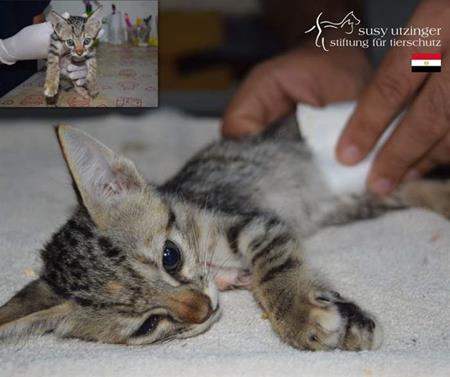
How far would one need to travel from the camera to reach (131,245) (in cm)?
119

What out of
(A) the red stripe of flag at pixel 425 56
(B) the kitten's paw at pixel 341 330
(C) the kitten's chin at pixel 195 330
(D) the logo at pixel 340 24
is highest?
(D) the logo at pixel 340 24

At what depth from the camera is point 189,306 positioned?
114 cm

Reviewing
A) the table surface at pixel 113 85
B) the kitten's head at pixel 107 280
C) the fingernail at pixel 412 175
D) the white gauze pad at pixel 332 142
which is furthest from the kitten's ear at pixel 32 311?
the fingernail at pixel 412 175

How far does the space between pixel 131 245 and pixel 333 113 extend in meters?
0.94

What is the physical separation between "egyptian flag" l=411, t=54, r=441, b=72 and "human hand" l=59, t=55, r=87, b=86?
32.2 inches

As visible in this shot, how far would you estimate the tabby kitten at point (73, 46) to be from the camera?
106cm

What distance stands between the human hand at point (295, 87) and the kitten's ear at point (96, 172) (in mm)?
837

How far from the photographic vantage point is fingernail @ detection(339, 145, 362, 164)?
178cm

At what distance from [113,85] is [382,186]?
97 centimetres

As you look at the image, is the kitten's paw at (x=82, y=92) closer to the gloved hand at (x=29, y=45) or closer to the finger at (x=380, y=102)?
the gloved hand at (x=29, y=45)

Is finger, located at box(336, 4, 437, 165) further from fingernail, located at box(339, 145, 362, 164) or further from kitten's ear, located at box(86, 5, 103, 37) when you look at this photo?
kitten's ear, located at box(86, 5, 103, 37)

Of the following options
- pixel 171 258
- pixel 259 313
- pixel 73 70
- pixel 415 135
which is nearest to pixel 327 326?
pixel 259 313

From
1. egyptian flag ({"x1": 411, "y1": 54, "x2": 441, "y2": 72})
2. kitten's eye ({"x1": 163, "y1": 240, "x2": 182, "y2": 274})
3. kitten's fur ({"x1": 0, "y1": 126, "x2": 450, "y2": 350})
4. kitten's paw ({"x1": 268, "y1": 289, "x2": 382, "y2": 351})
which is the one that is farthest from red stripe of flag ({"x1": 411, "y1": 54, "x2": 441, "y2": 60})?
kitten's eye ({"x1": 163, "y1": 240, "x2": 182, "y2": 274})

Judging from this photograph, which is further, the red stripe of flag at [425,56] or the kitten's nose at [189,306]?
the red stripe of flag at [425,56]
